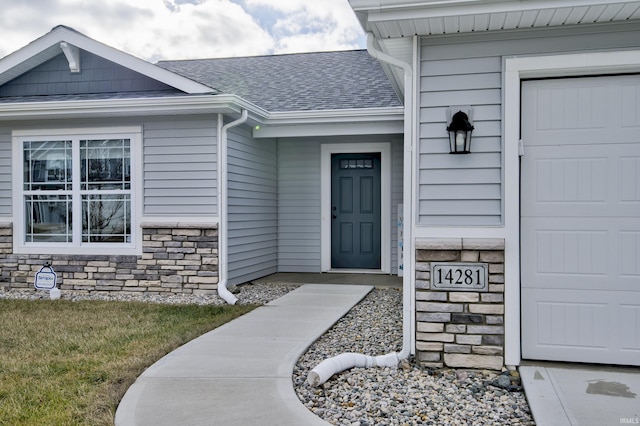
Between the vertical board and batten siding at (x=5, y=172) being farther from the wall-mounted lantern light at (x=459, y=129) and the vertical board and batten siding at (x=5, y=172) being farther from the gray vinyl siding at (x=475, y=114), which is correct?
the wall-mounted lantern light at (x=459, y=129)

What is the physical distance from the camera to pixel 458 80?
4.15 metres

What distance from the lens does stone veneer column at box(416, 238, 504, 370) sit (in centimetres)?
409

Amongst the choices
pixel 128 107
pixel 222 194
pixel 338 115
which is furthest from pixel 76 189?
pixel 338 115

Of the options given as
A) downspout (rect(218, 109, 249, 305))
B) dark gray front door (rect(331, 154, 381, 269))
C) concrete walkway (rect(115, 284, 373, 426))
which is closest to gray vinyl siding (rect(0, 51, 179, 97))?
downspout (rect(218, 109, 249, 305))

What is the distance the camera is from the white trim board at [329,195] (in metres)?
9.07

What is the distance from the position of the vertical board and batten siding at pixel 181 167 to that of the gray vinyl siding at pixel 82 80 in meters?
0.63

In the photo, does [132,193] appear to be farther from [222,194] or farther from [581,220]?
[581,220]

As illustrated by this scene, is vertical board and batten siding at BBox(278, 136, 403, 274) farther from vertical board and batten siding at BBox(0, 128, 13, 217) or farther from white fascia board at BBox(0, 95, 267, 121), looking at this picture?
vertical board and batten siding at BBox(0, 128, 13, 217)

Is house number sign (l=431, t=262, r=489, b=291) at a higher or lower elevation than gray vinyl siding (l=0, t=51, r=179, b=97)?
lower

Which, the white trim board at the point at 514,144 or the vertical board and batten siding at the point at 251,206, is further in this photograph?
the vertical board and batten siding at the point at 251,206

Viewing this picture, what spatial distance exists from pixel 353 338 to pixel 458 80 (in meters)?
2.43

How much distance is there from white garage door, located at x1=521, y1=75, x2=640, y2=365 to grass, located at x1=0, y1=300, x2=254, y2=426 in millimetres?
2930

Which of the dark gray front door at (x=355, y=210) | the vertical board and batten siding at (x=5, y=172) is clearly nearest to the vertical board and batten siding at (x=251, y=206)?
the dark gray front door at (x=355, y=210)

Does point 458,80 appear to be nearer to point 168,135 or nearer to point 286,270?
point 168,135
